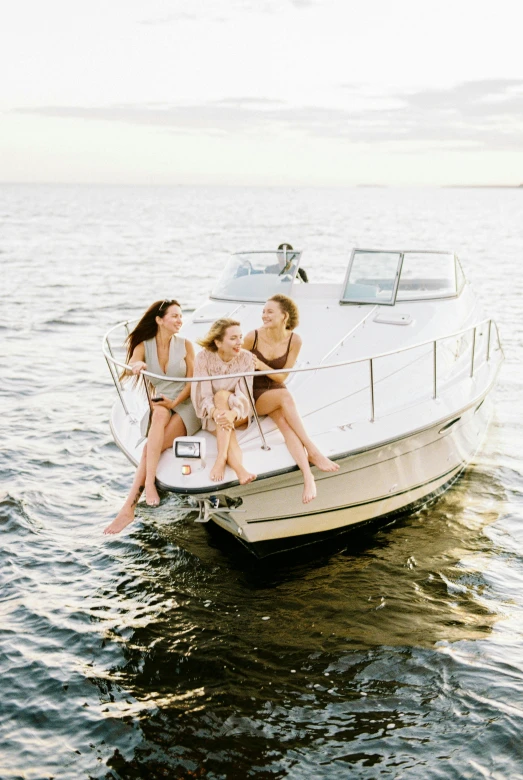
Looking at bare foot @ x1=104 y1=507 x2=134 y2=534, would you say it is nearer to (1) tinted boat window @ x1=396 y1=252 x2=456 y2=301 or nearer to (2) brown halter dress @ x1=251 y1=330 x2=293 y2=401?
(2) brown halter dress @ x1=251 y1=330 x2=293 y2=401

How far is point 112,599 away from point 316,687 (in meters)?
2.01

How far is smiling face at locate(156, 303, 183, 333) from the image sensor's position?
20.0ft

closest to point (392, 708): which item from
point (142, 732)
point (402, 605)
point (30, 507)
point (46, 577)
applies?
point (402, 605)

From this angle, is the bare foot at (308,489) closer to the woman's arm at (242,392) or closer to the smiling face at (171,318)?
the woman's arm at (242,392)

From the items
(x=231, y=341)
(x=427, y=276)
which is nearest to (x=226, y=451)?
(x=231, y=341)

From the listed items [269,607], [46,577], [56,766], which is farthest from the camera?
[46,577]

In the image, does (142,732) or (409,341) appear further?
(409,341)

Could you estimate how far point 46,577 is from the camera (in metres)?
6.84

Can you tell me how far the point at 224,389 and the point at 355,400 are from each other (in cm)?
145

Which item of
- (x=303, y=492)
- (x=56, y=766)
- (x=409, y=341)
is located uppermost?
(x=409, y=341)

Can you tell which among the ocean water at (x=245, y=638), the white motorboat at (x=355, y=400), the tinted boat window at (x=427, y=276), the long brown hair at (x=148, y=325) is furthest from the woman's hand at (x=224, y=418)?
the tinted boat window at (x=427, y=276)

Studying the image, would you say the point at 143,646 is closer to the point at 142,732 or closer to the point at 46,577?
the point at 142,732

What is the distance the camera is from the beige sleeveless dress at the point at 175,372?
6.20 m

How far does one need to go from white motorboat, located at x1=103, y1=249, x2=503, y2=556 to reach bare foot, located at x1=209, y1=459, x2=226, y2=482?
0.06 meters
